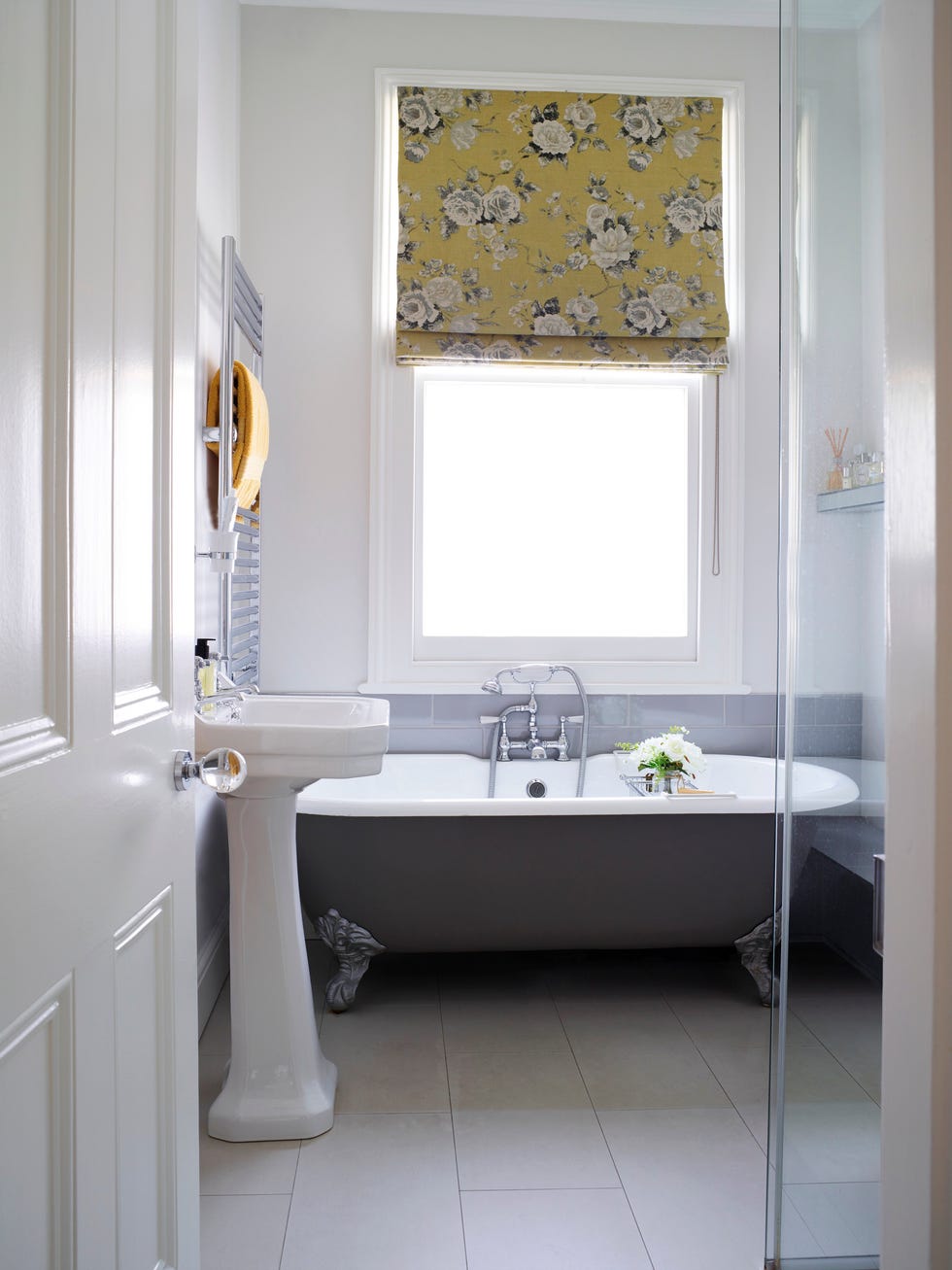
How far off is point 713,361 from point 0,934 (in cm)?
330

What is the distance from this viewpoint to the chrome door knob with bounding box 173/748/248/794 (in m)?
1.23

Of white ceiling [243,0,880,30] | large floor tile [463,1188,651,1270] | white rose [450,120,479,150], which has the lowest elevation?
large floor tile [463,1188,651,1270]

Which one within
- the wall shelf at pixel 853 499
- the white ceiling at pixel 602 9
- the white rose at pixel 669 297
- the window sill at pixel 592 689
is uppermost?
the white ceiling at pixel 602 9

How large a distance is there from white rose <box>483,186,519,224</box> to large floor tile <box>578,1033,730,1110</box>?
9.06 feet

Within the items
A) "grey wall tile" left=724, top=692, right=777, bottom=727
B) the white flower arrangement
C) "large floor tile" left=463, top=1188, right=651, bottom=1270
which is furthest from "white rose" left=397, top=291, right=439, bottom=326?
"large floor tile" left=463, top=1188, right=651, bottom=1270

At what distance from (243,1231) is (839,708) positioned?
59.7 inches

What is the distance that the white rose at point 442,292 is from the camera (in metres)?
3.49

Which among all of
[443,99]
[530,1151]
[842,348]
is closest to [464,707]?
[530,1151]

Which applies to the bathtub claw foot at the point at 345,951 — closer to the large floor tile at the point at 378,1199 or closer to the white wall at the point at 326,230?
the large floor tile at the point at 378,1199

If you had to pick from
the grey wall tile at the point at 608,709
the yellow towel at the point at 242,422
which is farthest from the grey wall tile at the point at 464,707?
the yellow towel at the point at 242,422

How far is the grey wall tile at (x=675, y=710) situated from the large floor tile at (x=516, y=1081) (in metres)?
1.38

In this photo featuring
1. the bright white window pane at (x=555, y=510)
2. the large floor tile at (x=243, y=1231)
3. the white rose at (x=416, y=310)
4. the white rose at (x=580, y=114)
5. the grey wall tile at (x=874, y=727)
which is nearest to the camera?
the grey wall tile at (x=874, y=727)

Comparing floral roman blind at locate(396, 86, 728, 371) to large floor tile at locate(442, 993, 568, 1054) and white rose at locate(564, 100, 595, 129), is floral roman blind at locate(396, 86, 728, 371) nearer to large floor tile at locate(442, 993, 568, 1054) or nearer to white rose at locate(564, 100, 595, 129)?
white rose at locate(564, 100, 595, 129)

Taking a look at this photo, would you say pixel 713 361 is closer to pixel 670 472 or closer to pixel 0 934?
pixel 670 472
